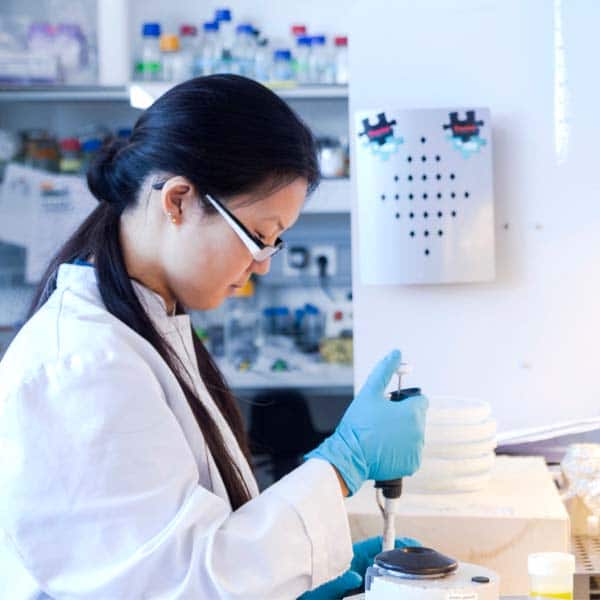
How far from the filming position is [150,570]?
1.14m

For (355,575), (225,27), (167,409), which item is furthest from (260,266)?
(225,27)

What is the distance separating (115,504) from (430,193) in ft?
3.48

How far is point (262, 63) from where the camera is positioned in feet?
12.5

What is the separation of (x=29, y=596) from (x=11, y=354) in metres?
0.29

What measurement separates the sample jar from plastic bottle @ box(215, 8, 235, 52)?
295cm

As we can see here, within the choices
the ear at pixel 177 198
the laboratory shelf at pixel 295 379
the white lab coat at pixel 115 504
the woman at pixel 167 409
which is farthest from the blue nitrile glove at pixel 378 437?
the laboratory shelf at pixel 295 379

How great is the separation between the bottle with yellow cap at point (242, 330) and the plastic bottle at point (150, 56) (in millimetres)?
866

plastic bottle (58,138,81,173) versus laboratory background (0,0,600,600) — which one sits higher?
plastic bottle (58,138,81,173)

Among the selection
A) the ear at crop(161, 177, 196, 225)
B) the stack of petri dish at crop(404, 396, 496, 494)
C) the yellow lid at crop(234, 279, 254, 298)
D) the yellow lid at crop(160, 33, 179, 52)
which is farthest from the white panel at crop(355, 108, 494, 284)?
the yellow lid at crop(160, 33, 179, 52)

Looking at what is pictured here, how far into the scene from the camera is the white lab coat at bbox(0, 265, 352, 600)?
114 centimetres

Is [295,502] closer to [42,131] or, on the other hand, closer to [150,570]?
[150,570]

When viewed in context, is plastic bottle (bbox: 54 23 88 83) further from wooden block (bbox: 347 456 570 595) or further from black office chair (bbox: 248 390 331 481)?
wooden block (bbox: 347 456 570 595)

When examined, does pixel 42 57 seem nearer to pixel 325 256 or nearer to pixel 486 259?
pixel 325 256

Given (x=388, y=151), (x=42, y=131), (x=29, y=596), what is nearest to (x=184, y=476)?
(x=29, y=596)
